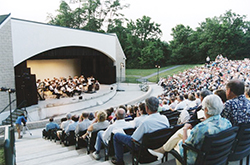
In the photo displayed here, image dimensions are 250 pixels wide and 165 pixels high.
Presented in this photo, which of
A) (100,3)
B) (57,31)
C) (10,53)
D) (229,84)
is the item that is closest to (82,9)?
(100,3)

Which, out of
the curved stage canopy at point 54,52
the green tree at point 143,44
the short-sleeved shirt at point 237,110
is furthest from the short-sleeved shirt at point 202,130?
the green tree at point 143,44

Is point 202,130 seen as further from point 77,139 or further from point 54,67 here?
point 54,67

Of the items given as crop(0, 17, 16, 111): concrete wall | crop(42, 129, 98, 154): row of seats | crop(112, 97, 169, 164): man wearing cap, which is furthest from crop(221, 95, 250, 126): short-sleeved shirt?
crop(0, 17, 16, 111): concrete wall

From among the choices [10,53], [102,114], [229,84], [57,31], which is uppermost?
[57,31]

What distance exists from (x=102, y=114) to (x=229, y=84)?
8.25ft

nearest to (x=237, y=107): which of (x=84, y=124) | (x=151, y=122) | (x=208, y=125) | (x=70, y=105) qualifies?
(x=208, y=125)

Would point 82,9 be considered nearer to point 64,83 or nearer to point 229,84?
point 64,83

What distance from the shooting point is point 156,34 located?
4612 centimetres

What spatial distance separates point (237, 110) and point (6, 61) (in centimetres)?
1385

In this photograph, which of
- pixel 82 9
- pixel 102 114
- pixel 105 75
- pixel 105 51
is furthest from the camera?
pixel 82 9

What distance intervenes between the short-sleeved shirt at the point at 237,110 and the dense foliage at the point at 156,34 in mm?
39367

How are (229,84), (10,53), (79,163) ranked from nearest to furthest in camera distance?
(229,84) → (79,163) → (10,53)

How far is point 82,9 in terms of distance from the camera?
43281 mm

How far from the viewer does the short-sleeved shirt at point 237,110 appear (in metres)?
2.90
